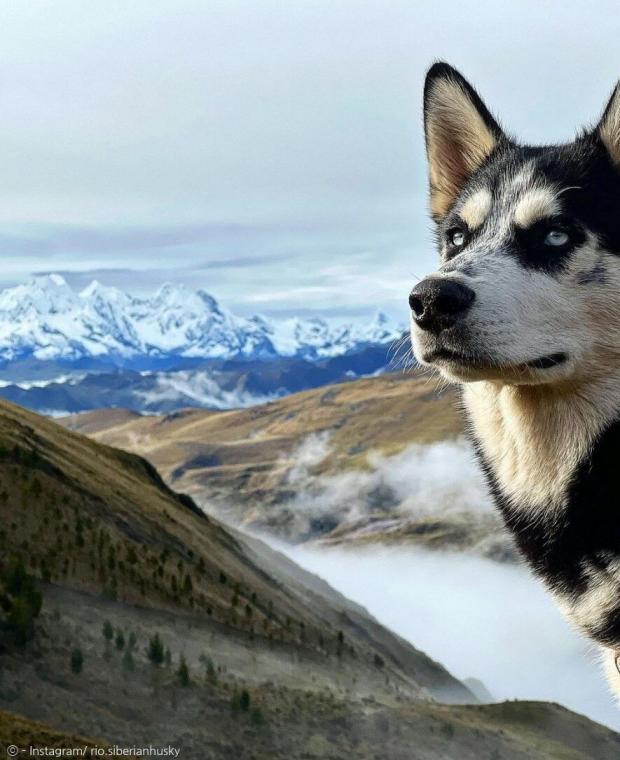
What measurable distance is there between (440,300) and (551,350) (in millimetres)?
1523

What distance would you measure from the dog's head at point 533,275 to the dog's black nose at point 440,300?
0.01 m

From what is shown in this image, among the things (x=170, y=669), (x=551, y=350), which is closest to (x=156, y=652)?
(x=170, y=669)

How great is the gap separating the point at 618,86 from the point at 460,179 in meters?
3.18

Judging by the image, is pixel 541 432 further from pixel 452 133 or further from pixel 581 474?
pixel 452 133

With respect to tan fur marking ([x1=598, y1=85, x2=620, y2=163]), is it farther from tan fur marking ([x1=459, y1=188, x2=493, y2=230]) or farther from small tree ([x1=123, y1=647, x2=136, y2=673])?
small tree ([x1=123, y1=647, x2=136, y2=673])

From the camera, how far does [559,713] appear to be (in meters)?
45.8

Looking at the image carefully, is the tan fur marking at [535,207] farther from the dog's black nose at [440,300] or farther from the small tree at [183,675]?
the small tree at [183,675]

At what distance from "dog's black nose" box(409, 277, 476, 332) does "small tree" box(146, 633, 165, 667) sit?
1909cm

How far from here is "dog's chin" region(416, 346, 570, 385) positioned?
979 centimetres

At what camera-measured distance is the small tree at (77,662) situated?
22344mm

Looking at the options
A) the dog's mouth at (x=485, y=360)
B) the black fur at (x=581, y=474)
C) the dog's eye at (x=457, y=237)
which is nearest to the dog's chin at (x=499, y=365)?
the dog's mouth at (x=485, y=360)

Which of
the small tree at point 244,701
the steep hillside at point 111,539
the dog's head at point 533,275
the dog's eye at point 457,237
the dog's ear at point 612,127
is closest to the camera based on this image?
the dog's head at point 533,275

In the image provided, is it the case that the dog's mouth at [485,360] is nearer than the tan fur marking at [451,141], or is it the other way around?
the dog's mouth at [485,360]

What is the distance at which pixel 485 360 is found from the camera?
385 inches
